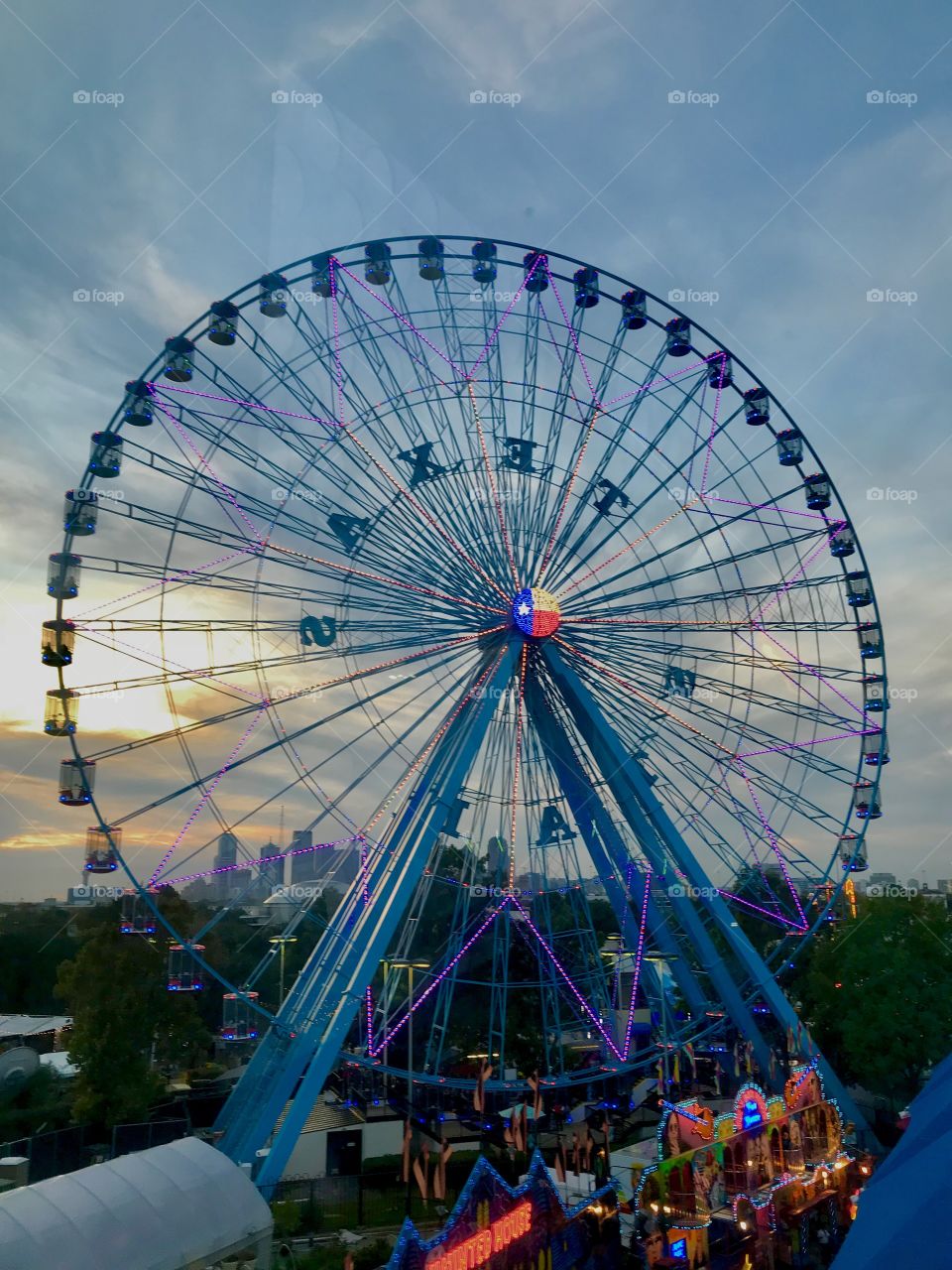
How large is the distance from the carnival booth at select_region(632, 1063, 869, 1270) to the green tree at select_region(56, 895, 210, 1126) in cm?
1331

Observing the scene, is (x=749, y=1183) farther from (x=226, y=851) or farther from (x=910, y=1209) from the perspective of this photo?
(x=226, y=851)

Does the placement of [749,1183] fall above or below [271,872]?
below

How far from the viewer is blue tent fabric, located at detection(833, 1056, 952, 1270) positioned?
9633 mm

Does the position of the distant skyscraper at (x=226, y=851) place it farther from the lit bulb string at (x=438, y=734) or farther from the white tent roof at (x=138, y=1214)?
the white tent roof at (x=138, y=1214)

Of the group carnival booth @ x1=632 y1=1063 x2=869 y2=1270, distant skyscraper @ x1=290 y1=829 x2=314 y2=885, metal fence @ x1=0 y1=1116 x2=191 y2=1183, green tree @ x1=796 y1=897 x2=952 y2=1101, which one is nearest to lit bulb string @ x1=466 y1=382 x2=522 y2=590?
distant skyscraper @ x1=290 y1=829 x2=314 y2=885

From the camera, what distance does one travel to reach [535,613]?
20.4 meters

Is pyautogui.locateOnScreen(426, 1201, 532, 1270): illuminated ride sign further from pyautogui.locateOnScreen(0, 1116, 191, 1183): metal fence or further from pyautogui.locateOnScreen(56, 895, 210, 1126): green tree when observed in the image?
pyautogui.locateOnScreen(56, 895, 210, 1126): green tree

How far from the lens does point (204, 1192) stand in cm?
1314

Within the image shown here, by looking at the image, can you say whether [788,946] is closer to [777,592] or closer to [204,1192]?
[777,592]

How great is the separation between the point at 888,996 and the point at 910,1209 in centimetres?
1861

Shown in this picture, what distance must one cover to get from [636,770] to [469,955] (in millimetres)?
16321

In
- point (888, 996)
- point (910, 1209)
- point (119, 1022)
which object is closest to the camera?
point (910, 1209)

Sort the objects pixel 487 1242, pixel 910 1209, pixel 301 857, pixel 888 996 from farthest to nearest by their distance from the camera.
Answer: pixel 888 996, pixel 301 857, pixel 487 1242, pixel 910 1209

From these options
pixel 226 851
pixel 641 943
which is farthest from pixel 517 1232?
pixel 226 851
